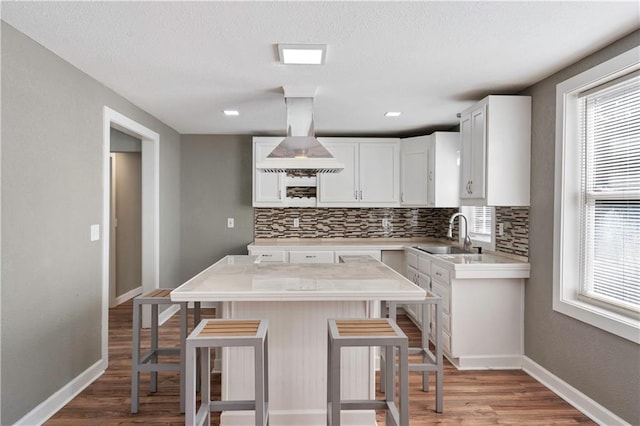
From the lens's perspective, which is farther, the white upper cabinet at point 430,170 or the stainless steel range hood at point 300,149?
the white upper cabinet at point 430,170

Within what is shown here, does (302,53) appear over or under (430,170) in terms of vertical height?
over

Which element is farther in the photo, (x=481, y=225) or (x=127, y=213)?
(x=127, y=213)

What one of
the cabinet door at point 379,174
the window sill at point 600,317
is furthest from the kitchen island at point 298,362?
the cabinet door at point 379,174

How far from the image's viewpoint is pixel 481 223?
4.43 metres

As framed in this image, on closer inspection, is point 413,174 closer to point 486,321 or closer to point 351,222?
point 351,222

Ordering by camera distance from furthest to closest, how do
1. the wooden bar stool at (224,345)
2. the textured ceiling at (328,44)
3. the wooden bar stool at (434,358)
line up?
the wooden bar stool at (434,358)
the textured ceiling at (328,44)
the wooden bar stool at (224,345)

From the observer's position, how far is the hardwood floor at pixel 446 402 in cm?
250

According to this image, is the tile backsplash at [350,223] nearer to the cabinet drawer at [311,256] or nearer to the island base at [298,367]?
the cabinet drawer at [311,256]

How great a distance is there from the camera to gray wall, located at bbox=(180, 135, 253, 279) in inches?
210

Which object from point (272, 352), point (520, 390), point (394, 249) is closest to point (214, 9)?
point (272, 352)

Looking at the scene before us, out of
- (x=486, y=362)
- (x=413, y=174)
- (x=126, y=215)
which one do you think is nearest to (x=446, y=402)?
(x=486, y=362)

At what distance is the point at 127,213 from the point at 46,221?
134 inches

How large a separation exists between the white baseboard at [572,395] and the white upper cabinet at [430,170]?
2015 mm

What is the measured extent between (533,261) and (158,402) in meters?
2.98
